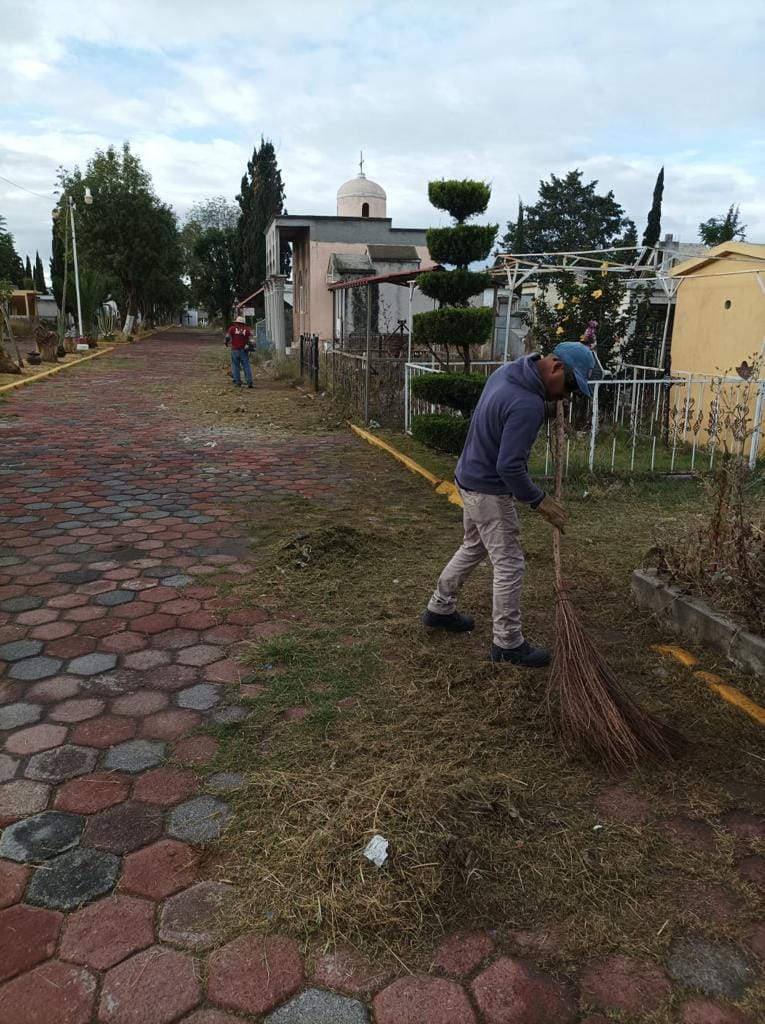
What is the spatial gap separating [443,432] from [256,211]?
128ft

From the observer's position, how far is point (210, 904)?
2.21 m

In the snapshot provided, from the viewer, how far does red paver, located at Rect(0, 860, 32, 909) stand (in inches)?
87.8

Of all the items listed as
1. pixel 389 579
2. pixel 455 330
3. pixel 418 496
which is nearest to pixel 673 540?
pixel 389 579

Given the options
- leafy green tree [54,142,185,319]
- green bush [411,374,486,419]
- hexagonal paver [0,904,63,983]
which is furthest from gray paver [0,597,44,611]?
leafy green tree [54,142,185,319]

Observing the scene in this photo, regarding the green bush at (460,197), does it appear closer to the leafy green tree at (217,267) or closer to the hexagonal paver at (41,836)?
the hexagonal paver at (41,836)

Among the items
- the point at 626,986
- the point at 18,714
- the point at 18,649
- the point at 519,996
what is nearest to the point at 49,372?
the point at 18,649

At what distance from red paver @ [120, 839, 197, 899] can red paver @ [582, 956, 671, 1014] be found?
1200 millimetres

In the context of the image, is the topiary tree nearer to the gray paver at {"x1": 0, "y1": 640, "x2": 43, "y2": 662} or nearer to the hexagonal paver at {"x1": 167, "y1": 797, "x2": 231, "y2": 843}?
the gray paver at {"x1": 0, "y1": 640, "x2": 43, "y2": 662}

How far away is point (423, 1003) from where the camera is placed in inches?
75.5

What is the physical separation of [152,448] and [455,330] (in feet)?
14.0

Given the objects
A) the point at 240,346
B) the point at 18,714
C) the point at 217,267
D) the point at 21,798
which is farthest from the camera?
the point at 217,267

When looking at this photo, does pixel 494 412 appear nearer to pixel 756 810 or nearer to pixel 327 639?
pixel 327 639

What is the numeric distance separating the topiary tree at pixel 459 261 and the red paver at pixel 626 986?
746cm

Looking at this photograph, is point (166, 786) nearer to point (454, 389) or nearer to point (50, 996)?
point (50, 996)
